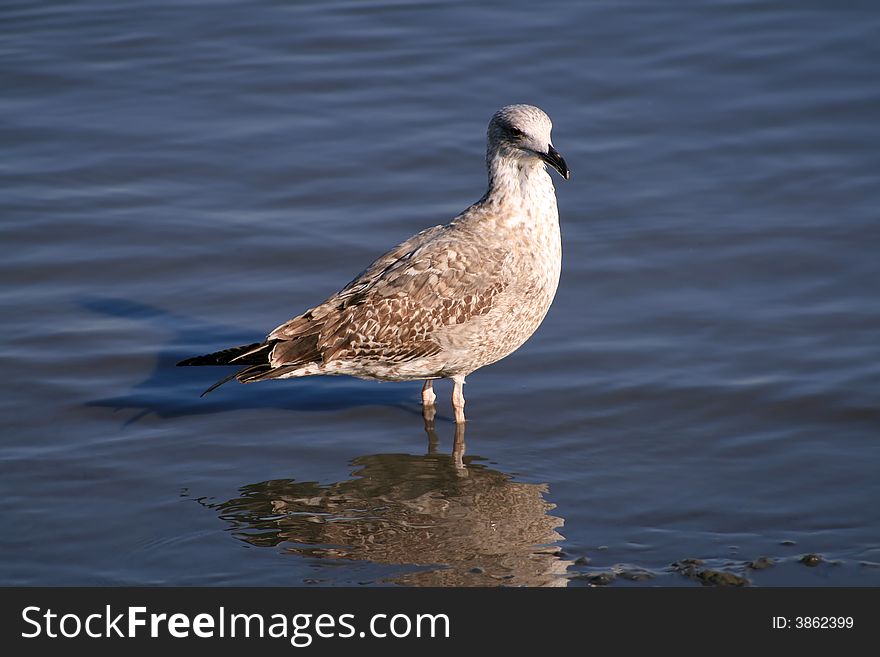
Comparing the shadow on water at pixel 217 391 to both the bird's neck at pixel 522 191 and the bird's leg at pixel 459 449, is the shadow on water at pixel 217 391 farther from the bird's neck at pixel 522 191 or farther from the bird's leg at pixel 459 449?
the bird's neck at pixel 522 191

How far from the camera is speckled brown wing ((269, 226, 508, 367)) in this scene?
8.37m

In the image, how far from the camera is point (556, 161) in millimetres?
8203

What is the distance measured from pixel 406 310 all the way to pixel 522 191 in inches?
42.3

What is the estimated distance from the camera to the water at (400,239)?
727 cm

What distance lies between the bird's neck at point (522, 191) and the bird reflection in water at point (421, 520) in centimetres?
155

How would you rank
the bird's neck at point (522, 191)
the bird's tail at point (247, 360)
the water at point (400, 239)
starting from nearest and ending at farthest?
the water at point (400, 239)
the bird's tail at point (247, 360)
the bird's neck at point (522, 191)

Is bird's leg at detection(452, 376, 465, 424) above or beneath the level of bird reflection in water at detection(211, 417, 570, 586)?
above

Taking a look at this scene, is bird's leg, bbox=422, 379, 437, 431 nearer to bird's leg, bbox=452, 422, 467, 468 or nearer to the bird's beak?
bird's leg, bbox=452, 422, 467, 468

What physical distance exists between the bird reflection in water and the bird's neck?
1550 mm

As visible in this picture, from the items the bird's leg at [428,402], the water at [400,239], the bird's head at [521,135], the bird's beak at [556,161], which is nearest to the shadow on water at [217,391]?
the water at [400,239]

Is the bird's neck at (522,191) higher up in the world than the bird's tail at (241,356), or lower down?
higher up

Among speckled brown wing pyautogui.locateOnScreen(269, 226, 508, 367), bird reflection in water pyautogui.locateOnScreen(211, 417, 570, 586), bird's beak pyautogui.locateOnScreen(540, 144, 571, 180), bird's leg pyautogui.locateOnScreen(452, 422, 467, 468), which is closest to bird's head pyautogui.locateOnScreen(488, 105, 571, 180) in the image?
bird's beak pyautogui.locateOnScreen(540, 144, 571, 180)

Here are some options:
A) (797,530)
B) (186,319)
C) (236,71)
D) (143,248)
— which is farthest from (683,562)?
(236,71)
